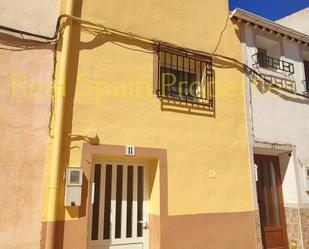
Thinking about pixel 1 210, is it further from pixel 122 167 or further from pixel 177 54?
pixel 177 54

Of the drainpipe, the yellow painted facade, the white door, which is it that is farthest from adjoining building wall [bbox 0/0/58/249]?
the white door

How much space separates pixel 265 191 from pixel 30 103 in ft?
18.6

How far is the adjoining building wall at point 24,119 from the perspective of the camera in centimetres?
406

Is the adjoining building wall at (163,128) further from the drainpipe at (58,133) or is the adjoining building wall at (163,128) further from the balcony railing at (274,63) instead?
the balcony railing at (274,63)

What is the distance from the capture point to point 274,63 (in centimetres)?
764

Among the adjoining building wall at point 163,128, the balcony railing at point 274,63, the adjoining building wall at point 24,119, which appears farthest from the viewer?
the balcony railing at point 274,63

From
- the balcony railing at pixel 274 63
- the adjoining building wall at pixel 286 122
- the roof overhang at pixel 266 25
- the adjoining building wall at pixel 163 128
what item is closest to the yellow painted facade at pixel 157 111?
the adjoining building wall at pixel 163 128

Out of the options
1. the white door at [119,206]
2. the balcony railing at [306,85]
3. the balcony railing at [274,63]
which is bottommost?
the white door at [119,206]

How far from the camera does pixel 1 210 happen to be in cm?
398

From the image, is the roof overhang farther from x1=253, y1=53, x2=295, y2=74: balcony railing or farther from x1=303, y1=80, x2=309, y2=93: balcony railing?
x1=303, y1=80, x2=309, y2=93: balcony railing

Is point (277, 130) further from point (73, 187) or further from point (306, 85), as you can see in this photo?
point (73, 187)

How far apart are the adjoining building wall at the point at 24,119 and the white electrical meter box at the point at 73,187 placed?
37cm

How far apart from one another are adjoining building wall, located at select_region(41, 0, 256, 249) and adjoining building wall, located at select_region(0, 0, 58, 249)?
1.23ft

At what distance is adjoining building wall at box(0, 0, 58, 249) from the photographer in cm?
406
